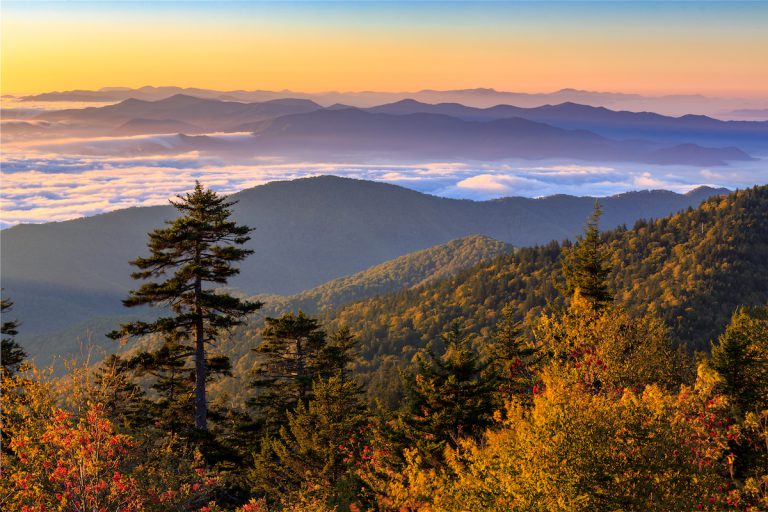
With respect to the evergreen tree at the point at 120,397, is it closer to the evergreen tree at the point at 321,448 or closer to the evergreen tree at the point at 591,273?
the evergreen tree at the point at 321,448

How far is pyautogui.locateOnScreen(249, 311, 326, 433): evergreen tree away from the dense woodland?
193 mm

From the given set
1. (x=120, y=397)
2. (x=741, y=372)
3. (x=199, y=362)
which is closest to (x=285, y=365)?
(x=120, y=397)

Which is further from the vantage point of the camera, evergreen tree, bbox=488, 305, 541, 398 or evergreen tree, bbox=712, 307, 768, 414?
evergreen tree, bbox=488, 305, 541, 398

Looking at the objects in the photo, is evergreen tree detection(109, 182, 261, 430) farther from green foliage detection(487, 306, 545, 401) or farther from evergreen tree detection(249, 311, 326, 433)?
green foliage detection(487, 306, 545, 401)

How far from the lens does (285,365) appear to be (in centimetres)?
5475

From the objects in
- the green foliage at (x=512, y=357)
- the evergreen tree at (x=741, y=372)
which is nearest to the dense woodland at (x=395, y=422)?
the evergreen tree at (x=741, y=372)

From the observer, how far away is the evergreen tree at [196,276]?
37.1 meters

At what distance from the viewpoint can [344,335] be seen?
197 feet

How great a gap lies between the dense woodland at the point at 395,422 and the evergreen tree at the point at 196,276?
13 cm

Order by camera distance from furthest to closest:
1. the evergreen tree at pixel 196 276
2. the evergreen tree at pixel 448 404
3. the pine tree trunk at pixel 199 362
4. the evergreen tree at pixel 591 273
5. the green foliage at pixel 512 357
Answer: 1. the green foliage at pixel 512 357
2. the evergreen tree at pixel 591 273
3. the pine tree trunk at pixel 199 362
4. the evergreen tree at pixel 196 276
5. the evergreen tree at pixel 448 404

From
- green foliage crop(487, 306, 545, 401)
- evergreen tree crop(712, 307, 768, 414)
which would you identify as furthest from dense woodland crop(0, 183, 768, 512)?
green foliage crop(487, 306, 545, 401)

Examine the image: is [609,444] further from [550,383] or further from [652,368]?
[652,368]

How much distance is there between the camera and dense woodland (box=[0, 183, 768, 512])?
22.0 metres

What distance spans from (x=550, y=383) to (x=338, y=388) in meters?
16.4
